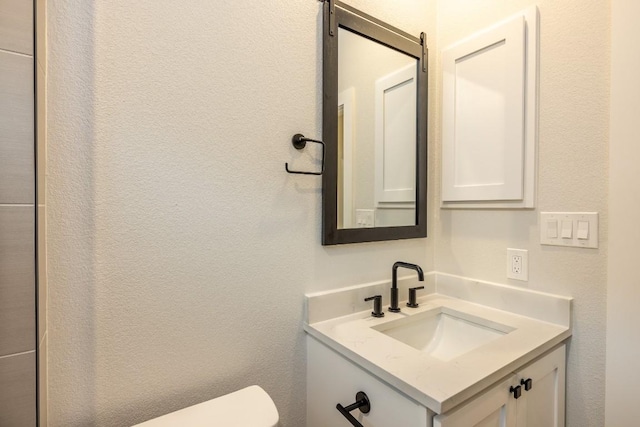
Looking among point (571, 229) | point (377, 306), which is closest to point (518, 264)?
point (571, 229)

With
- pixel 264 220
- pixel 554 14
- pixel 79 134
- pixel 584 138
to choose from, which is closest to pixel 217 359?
pixel 264 220

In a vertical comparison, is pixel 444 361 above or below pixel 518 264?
below

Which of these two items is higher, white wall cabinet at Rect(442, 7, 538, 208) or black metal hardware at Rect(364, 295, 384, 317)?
white wall cabinet at Rect(442, 7, 538, 208)

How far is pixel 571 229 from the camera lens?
1.04 metres

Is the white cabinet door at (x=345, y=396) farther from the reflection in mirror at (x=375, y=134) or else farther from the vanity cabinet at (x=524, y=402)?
the reflection in mirror at (x=375, y=134)

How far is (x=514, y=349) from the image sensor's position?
898 millimetres

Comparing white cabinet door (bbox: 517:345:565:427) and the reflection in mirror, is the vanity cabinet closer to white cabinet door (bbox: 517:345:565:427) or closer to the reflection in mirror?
white cabinet door (bbox: 517:345:565:427)

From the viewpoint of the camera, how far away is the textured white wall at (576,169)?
0.99m

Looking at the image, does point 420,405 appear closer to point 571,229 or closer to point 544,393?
point 544,393

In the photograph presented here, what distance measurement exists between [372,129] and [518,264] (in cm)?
77

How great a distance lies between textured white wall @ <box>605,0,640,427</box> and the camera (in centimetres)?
91

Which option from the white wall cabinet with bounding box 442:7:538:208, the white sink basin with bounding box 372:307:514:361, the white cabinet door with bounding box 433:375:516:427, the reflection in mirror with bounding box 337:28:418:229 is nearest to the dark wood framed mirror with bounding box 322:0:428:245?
the reflection in mirror with bounding box 337:28:418:229

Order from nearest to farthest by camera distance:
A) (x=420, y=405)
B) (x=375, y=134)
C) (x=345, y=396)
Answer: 1. (x=420, y=405)
2. (x=345, y=396)
3. (x=375, y=134)

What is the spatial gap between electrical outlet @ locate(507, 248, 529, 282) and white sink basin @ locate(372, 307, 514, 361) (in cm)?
21
